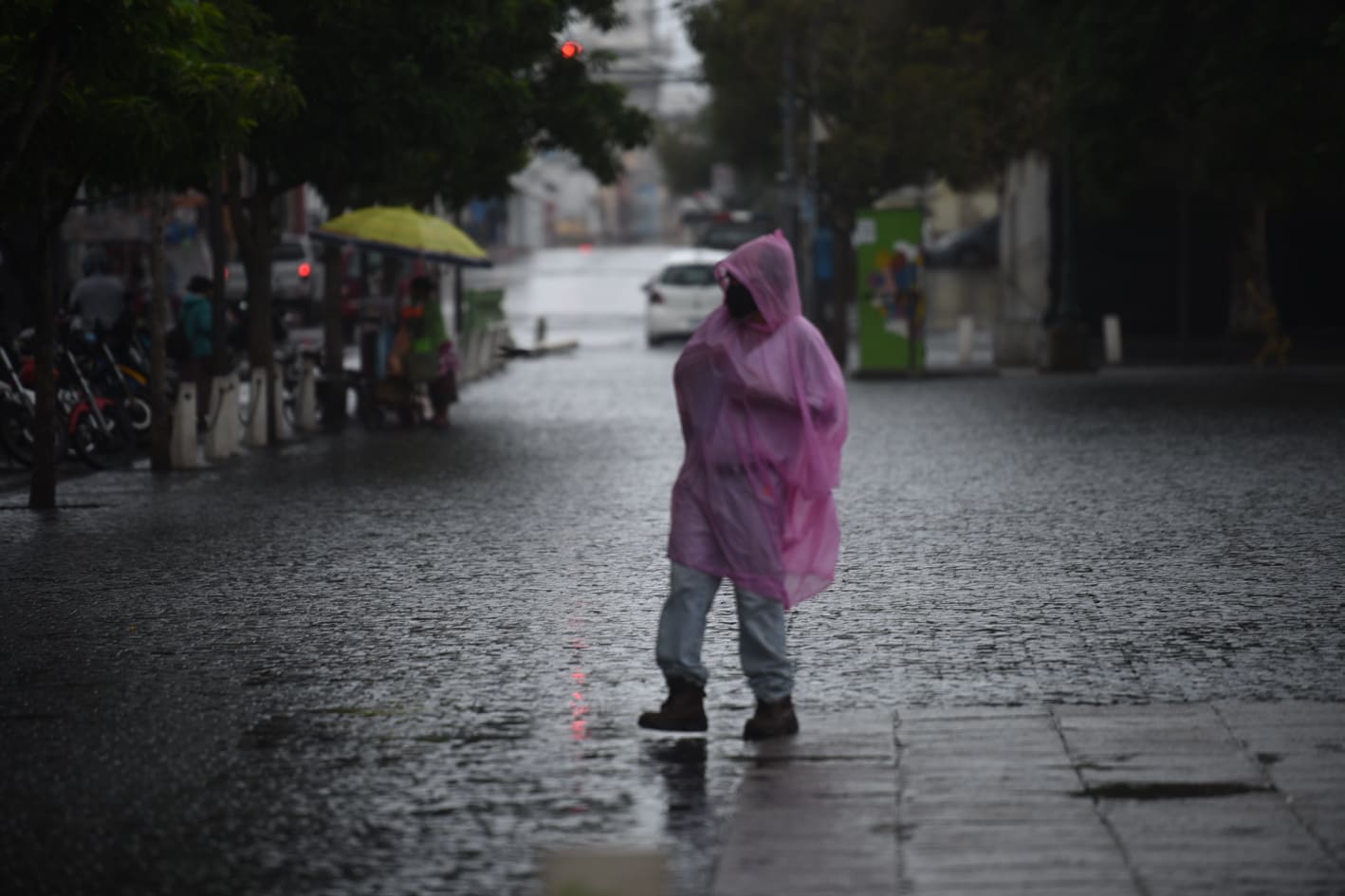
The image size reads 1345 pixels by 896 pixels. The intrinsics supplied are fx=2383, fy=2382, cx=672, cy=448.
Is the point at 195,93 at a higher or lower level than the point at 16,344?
higher

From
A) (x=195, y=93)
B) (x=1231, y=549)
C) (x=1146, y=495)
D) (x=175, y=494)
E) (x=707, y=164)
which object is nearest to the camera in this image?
(x=1231, y=549)

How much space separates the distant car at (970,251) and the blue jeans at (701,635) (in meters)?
73.5

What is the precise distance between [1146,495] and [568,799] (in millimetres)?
9267

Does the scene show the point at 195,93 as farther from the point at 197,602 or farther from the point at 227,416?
the point at 227,416

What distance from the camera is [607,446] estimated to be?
20.5 metres

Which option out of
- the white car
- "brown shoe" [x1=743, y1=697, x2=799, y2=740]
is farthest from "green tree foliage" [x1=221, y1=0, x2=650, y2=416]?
the white car

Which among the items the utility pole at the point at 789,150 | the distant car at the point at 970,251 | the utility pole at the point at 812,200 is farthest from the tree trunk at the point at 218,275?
the distant car at the point at 970,251

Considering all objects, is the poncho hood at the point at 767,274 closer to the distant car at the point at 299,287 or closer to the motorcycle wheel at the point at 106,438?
the motorcycle wheel at the point at 106,438

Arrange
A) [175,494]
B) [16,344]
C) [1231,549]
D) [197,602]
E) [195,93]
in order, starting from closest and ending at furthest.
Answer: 1. [197,602]
2. [1231,549]
3. [195,93]
4. [175,494]
5. [16,344]

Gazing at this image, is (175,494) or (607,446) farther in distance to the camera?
(607,446)

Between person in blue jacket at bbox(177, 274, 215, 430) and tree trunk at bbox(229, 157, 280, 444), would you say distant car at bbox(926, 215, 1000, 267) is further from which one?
person in blue jacket at bbox(177, 274, 215, 430)

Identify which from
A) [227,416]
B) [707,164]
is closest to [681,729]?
[227,416]

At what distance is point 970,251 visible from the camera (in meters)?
80.7

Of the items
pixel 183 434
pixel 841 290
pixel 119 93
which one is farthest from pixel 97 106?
pixel 841 290
